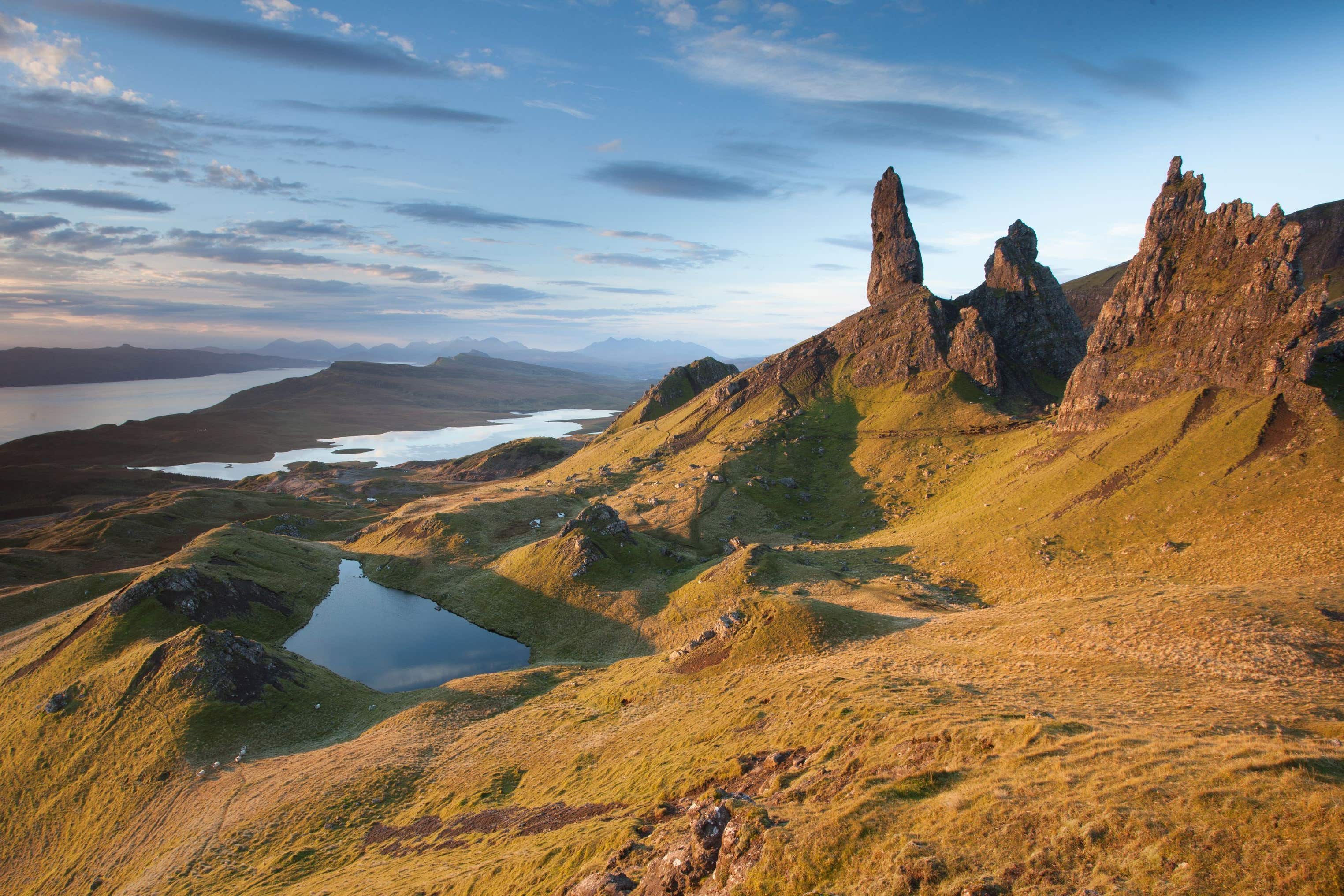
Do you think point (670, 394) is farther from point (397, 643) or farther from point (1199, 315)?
point (1199, 315)

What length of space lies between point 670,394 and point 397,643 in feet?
411

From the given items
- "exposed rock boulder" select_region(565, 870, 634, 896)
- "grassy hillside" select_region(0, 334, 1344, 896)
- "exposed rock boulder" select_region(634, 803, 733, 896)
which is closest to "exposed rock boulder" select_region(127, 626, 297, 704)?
"grassy hillside" select_region(0, 334, 1344, 896)

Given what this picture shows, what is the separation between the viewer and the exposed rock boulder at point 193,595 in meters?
65.9

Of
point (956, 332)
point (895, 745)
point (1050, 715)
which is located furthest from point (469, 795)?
point (956, 332)

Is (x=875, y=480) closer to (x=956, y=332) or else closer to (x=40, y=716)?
(x=956, y=332)

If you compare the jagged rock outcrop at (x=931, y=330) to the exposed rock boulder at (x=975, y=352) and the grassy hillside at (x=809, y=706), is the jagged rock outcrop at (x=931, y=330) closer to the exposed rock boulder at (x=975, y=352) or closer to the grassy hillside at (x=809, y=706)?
the exposed rock boulder at (x=975, y=352)

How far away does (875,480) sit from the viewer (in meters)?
105

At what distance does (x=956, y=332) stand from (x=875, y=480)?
40769 millimetres

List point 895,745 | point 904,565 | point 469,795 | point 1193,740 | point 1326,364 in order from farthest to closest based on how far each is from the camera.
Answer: point 904,565 < point 1326,364 < point 469,795 < point 895,745 < point 1193,740

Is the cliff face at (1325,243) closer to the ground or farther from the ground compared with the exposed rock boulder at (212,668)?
farther from the ground

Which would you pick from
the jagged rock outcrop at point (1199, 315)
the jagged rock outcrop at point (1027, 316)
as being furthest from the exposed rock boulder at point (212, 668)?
the jagged rock outcrop at point (1027, 316)

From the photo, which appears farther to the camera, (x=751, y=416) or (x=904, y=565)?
(x=751, y=416)

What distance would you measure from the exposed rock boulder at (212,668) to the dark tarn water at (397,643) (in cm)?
1141

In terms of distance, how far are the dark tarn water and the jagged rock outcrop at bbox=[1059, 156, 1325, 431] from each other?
82.9 meters
